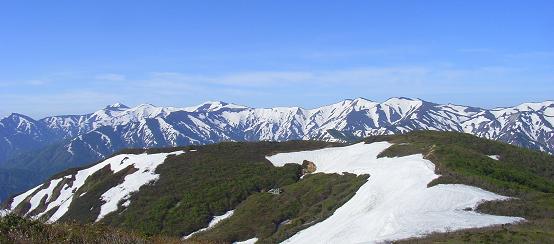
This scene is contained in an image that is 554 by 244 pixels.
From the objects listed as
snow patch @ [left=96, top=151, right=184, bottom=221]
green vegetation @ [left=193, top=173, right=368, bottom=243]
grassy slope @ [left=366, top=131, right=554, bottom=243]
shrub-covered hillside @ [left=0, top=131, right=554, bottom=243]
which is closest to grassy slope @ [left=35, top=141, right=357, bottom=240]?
shrub-covered hillside @ [left=0, top=131, right=554, bottom=243]

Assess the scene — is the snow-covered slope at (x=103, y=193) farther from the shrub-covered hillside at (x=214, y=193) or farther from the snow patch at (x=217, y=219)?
the snow patch at (x=217, y=219)

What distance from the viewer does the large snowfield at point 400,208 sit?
42031 mm

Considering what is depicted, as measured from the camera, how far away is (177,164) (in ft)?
365

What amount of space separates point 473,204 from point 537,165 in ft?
173

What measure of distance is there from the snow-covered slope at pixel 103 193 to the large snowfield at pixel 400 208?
1636 inches

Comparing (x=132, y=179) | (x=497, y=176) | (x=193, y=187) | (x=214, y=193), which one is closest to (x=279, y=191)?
(x=214, y=193)

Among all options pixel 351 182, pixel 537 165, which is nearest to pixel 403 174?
pixel 351 182

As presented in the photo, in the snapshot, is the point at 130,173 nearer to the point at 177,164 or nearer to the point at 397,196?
the point at 177,164

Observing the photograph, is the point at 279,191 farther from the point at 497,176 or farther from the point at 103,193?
the point at 103,193

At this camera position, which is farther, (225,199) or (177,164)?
(177,164)

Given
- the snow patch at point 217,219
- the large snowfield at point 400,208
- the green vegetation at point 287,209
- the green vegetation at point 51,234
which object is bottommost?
the snow patch at point 217,219

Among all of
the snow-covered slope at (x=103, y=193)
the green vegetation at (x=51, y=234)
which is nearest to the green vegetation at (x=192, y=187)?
the snow-covered slope at (x=103, y=193)

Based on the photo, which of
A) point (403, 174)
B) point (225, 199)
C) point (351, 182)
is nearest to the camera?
point (403, 174)

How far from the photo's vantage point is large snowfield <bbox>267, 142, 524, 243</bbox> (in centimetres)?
4203
